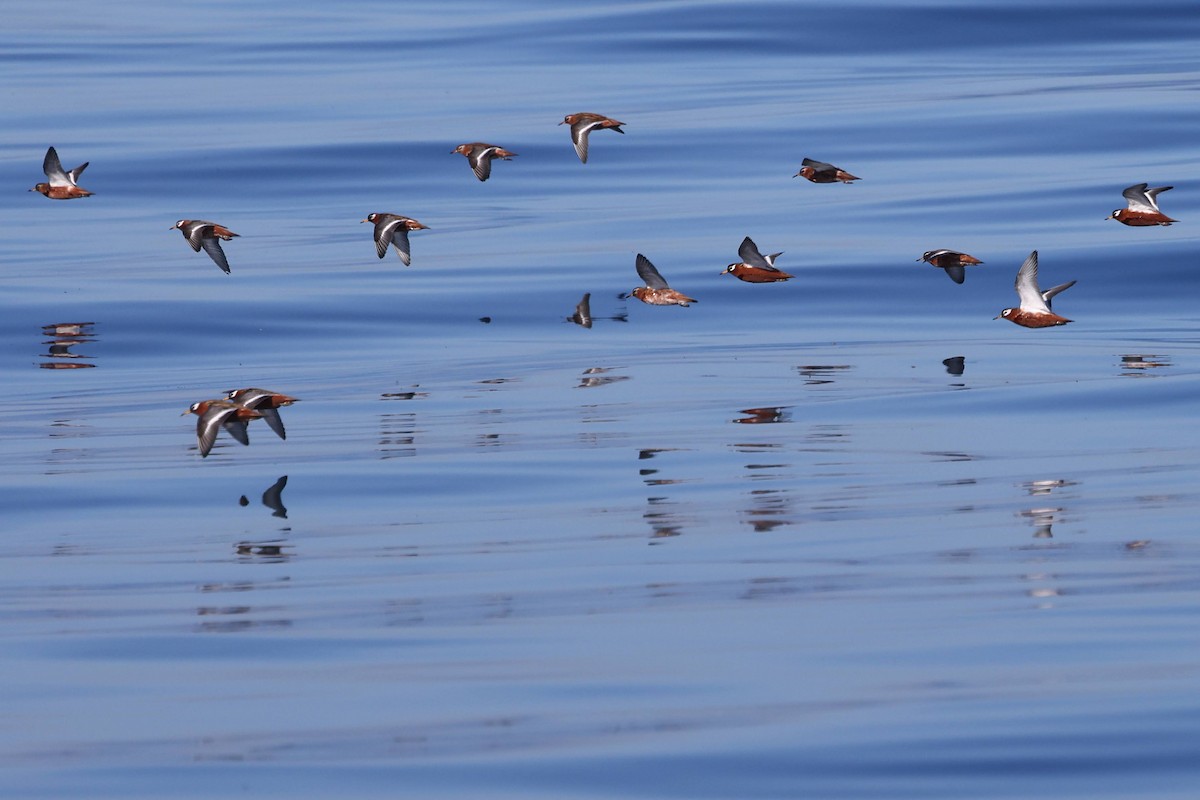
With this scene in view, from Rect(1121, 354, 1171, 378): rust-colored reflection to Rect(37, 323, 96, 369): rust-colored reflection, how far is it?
563 inches

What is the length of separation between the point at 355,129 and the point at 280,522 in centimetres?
A: 3453

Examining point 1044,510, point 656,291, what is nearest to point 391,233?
point 656,291

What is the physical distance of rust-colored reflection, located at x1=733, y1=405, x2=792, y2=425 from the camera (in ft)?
76.7

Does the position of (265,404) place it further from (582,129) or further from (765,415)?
(582,129)

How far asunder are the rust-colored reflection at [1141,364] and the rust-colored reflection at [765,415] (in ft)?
Result: 15.4

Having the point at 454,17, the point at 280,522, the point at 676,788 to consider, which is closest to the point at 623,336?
the point at 280,522

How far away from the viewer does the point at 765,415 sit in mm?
23750

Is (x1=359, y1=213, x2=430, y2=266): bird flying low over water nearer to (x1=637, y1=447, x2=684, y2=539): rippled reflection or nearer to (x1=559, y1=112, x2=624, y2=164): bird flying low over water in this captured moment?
(x1=559, y1=112, x2=624, y2=164): bird flying low over water

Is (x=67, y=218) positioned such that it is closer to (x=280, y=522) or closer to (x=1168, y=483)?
(x=280, y=522)

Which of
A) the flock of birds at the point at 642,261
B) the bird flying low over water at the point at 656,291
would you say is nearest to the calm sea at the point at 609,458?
the flock of birds at the point at 642,261

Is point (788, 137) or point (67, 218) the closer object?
point (67, 218)

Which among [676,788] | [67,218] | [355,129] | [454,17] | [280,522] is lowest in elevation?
[676,788]

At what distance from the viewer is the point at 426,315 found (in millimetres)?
32969

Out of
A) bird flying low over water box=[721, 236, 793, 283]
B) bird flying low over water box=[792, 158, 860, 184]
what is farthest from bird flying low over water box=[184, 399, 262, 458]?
bird flying low over water box=[792, 158, 860, 184]
